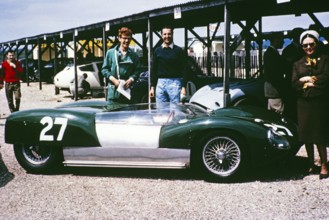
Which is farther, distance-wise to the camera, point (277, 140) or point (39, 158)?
point (39, 158)

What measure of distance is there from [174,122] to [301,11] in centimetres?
765

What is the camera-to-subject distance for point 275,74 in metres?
6.79

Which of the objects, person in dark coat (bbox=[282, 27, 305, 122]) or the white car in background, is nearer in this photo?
person in dark coat (bbox=[282, 27, 305, 122])

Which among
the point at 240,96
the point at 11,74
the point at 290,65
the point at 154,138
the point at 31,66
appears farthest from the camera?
the point at 31,66

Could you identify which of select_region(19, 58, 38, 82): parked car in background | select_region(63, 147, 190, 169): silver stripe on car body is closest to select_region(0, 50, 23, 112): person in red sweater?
select_region(63, 147, 190, 169): silver stripe on car body

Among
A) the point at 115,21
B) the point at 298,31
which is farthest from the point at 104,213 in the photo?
the point at 115,21

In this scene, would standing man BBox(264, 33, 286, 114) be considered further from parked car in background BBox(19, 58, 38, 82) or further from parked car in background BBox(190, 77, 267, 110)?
parked car in background BBox(19, 58, 38, 82)

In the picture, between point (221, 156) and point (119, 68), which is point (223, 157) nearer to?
point (221, 156)

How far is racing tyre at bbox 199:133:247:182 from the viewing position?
493 centimetres

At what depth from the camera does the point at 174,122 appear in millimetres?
5203

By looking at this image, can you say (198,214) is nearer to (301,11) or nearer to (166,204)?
(166,204)

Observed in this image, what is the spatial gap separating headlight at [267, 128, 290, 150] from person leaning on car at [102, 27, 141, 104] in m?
2.22

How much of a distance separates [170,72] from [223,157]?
1.91 metres

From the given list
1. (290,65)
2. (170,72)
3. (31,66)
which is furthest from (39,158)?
(31,66)
